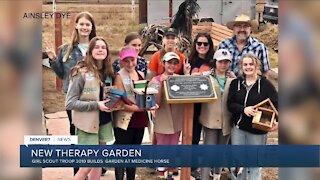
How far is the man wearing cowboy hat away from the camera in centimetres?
543

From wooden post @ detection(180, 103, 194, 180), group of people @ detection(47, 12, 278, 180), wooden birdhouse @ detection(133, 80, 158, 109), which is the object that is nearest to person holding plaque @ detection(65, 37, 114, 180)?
group of people @ detection(47, 12, 278, 180)

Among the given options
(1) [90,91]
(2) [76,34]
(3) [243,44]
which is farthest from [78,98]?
(3) [243,44]

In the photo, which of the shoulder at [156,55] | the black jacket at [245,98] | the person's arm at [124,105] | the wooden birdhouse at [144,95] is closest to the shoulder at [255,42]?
the black jacket at [245,98]

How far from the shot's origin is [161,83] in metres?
5.43

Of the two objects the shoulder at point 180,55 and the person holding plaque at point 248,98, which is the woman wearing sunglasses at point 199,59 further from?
the person holding plaque at point 248,98

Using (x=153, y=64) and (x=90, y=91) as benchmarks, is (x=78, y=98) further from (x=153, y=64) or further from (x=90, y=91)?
(x=153, y=64)

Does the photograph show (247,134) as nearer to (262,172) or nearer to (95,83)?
(262,172)

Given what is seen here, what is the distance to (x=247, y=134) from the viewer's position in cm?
547

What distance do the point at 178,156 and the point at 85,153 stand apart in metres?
0.69

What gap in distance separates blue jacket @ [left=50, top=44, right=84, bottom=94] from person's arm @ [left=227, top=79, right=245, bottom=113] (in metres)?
1.14

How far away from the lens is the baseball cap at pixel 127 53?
540 cm

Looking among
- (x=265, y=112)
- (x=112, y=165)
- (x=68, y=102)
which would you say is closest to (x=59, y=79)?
(x=68, y=102)

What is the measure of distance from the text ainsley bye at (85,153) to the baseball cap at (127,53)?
698mm

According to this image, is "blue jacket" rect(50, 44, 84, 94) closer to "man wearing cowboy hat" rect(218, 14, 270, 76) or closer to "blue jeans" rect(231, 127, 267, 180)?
"man wearing cowboy hat" rect(218, 14, 270, 76)
